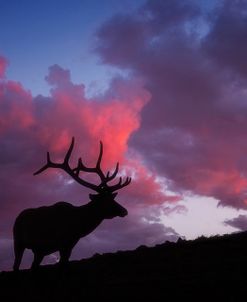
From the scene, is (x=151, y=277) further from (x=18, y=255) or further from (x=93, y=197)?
(x=18, y=255)

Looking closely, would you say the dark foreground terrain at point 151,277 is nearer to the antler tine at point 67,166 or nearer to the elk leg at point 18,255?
the elk leg at point 18,255

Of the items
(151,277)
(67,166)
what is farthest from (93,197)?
(151,277)

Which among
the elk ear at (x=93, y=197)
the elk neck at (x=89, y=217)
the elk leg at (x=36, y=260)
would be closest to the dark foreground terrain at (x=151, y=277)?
the elk leg at (x=36, y=260)

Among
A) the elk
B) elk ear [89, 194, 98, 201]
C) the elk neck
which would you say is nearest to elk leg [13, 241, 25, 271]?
the elk

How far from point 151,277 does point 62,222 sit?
15.5ft

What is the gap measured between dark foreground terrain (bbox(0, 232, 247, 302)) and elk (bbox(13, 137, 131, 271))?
0.67 meters

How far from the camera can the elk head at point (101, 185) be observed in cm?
1431

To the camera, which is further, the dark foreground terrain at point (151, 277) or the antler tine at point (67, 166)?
the antler tine at point (67, 166)

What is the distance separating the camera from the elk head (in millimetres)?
14312

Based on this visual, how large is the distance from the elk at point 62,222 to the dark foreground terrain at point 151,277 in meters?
0.67

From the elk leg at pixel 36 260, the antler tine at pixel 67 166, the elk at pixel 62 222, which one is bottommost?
the elk leg at pixel 36 260

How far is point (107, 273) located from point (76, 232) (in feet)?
Result: 8.19

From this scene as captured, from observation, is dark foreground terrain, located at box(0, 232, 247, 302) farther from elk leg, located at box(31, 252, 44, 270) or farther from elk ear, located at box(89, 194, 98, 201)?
elk ear, located at box(89, 194, 98, 201)

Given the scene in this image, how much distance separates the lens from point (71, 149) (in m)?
16.0
